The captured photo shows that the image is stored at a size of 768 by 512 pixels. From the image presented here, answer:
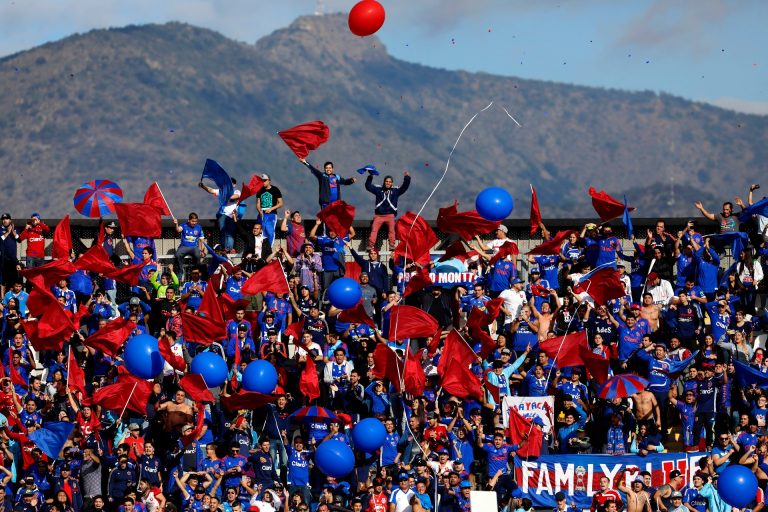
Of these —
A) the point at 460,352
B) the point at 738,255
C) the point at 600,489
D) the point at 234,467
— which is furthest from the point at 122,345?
the point at 738,255

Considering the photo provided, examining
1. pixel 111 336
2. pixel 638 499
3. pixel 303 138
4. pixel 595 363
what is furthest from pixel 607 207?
pixel 111 336

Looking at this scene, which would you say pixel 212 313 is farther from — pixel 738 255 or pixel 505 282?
pixel 738 255

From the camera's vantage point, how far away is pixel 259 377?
2039 centimetres

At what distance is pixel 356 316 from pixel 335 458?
2855 mm

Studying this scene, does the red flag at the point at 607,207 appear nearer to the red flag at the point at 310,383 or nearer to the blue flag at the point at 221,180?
the blue flag at the point at 221,180

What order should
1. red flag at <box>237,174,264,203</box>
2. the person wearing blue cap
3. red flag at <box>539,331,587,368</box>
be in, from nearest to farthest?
red flag at <box>539,331,587,368</box> < the person wearing blue cap < red flag at <box>237,174,264,203</box>

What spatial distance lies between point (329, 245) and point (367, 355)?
2.84 meters

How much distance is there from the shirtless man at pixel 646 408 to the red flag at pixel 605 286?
6.72 feet

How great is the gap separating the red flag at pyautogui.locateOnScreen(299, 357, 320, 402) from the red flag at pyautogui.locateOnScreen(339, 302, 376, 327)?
1.04 m

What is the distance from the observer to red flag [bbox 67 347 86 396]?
21531 mm

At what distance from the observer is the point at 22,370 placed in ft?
71.7

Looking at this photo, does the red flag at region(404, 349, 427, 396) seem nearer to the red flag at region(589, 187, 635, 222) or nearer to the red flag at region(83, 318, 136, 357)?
the red flag at region(83, 318, 136, 357)

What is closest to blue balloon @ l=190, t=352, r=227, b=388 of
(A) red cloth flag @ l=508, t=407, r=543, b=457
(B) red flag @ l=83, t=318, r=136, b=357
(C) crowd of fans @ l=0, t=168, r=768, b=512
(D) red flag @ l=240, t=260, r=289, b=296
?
(C) crowd of fans @ l=0, t=168, r=768, b=512

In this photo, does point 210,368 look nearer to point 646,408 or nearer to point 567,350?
point 567,350
